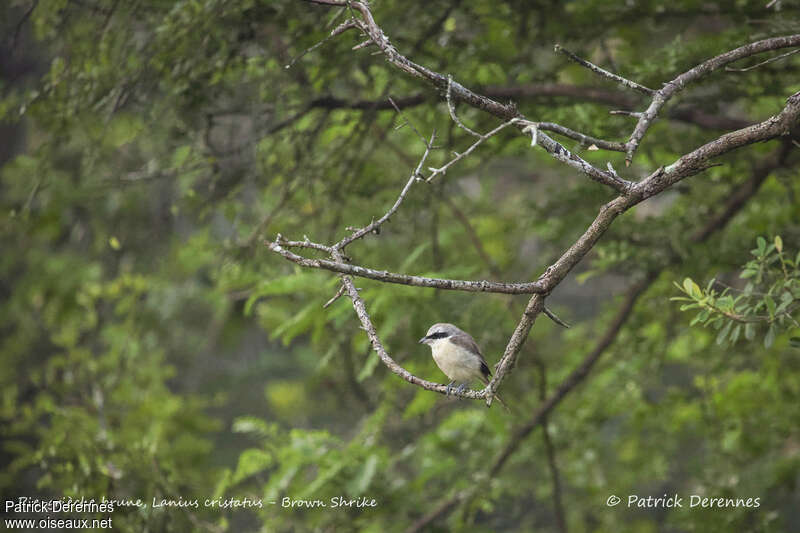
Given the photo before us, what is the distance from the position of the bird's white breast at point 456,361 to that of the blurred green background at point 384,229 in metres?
0.80

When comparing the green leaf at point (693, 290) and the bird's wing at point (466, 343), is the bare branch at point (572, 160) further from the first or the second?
the bird's wing at point (466, 343)

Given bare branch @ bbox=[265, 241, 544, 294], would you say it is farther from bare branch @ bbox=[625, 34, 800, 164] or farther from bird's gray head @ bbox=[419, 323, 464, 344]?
bird's gray head @ bbox=[419, 323, 464, 344]

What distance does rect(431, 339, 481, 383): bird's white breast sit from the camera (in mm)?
3854

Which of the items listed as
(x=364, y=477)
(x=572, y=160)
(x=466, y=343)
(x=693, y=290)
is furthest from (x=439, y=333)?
(x=572, y=160)

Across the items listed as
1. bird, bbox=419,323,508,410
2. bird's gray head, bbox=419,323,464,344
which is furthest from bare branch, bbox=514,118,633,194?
bird's gray head, bbox=419,323,464,344

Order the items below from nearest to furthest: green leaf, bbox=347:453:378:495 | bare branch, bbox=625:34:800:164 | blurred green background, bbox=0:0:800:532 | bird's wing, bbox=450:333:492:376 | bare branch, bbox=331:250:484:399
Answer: bare branch, bbox=625:34:800:164
bare branch, bbox=331:250:484:399
bird's wing, bbox=450:333:492:376
blurred green background, bbox=0:0:800:532
green leaf, bbox=347:453:378:495

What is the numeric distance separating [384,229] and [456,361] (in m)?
3.07

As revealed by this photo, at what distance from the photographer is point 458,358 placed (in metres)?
3.85

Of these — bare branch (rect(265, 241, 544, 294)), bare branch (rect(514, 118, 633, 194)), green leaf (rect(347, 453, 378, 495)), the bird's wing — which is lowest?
green leaf (rect(347, 453, 378, 495))

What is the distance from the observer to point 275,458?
5426 mm

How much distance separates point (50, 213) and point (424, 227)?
3012 mm

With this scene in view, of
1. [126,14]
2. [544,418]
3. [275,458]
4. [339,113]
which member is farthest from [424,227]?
[126,14]

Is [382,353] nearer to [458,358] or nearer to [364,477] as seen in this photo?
[458,358]

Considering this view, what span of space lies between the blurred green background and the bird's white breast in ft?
2.63
